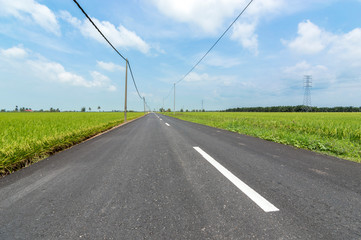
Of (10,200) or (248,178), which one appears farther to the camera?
(248,178)

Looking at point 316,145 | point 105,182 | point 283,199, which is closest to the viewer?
point 283,199

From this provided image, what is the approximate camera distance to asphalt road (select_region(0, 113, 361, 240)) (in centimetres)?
147

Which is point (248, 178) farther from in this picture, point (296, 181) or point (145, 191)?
point (145, 191)

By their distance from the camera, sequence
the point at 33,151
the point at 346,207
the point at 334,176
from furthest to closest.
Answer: the point at 33,151
the point at 334,176
the point at 346,207

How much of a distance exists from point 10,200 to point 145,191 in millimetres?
1801

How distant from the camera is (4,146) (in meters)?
3.47

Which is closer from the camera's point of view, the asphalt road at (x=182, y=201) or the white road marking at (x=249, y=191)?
the asphalt road at (x=182, y=201)

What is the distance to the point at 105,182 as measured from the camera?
2.54 m

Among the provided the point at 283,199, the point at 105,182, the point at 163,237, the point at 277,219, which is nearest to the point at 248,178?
the point at 283,199

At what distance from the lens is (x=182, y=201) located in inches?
77.4

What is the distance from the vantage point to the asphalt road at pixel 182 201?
4.83ft

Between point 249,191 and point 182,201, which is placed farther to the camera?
point 249,191

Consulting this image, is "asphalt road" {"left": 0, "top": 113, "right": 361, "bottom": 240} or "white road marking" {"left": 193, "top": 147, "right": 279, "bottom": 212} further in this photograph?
"white road marking" {"left": 193, "top": 147, "right": 279, "bottom": 212}

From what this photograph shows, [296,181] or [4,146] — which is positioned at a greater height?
[4,146]
